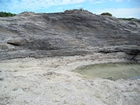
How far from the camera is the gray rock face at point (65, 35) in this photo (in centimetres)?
1219

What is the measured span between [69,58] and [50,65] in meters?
1.96

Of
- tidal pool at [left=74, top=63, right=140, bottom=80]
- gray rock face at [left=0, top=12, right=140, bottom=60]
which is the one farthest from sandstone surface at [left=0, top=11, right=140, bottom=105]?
tidal pool at [left=74, top=63, right=140, bottom=80]

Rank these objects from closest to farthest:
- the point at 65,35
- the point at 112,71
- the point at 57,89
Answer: the point at 57,89
the point at 112,71
the point at 65,35

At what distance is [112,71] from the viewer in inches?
416

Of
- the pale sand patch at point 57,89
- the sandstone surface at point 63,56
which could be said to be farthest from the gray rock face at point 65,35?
the pale sand patch at point 57,89

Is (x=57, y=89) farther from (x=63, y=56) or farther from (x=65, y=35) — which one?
(x=65, y=35)

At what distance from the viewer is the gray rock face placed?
12.2 meters

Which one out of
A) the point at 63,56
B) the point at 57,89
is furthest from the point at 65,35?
the point at 57,89

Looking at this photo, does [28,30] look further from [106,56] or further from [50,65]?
[106,56]

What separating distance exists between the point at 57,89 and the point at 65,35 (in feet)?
25.3

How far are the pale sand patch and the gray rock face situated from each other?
8.54 feet

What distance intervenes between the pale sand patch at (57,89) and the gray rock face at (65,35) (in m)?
2.60

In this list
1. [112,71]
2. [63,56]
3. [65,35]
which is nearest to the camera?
[112,71]

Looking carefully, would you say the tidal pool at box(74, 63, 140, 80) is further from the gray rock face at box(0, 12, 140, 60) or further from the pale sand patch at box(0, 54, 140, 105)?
the gray rock face at box(0, 12, 140, 60)
